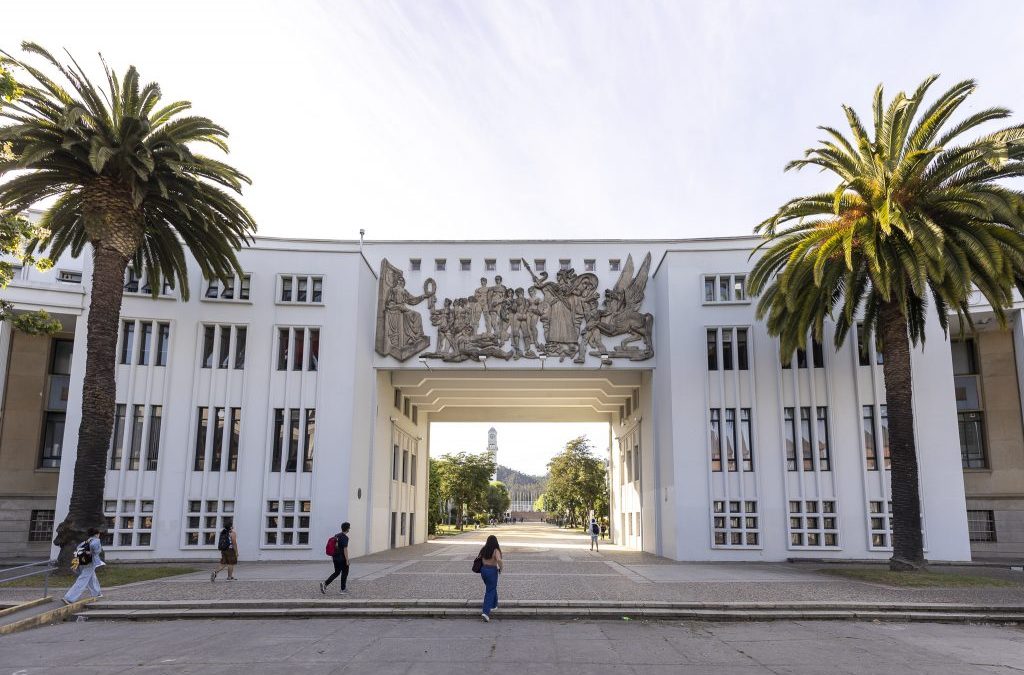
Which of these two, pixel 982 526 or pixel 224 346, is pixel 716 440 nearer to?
pixel 982 526

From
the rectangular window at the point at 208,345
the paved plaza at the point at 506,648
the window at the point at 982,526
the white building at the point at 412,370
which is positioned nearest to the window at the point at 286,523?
the white building at the point at 412,370

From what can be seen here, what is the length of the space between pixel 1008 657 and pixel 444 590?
1139 centimetres

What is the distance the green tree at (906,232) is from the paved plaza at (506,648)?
9.13 m

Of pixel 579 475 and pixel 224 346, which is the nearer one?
pixel 224 346

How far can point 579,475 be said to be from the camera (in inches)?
2469

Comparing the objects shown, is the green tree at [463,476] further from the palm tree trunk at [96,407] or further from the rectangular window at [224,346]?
the palm tree trunk at [96,407]

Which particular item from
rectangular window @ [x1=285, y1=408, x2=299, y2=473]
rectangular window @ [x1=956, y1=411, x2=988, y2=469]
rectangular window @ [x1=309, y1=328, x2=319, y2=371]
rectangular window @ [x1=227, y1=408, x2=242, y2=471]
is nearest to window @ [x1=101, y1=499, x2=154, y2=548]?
rectangular window @ [x1=227, y1=408, x2=242, y2=471]

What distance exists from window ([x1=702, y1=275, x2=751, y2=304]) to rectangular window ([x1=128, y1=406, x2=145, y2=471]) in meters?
23.4

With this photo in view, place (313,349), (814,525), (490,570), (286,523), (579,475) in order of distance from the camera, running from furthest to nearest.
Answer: (579,475) < (313,349) < (286,523) < (814,525) < (490,570)

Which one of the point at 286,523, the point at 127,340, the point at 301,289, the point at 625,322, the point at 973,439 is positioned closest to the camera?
the point at 286,523

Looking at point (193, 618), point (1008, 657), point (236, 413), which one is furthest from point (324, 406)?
point (1008, 657)

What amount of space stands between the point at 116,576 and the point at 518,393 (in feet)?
73.9

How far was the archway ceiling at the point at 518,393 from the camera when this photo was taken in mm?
33281

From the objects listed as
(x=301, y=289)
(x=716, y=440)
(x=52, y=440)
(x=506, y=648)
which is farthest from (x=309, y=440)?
(x=506, y=648)
